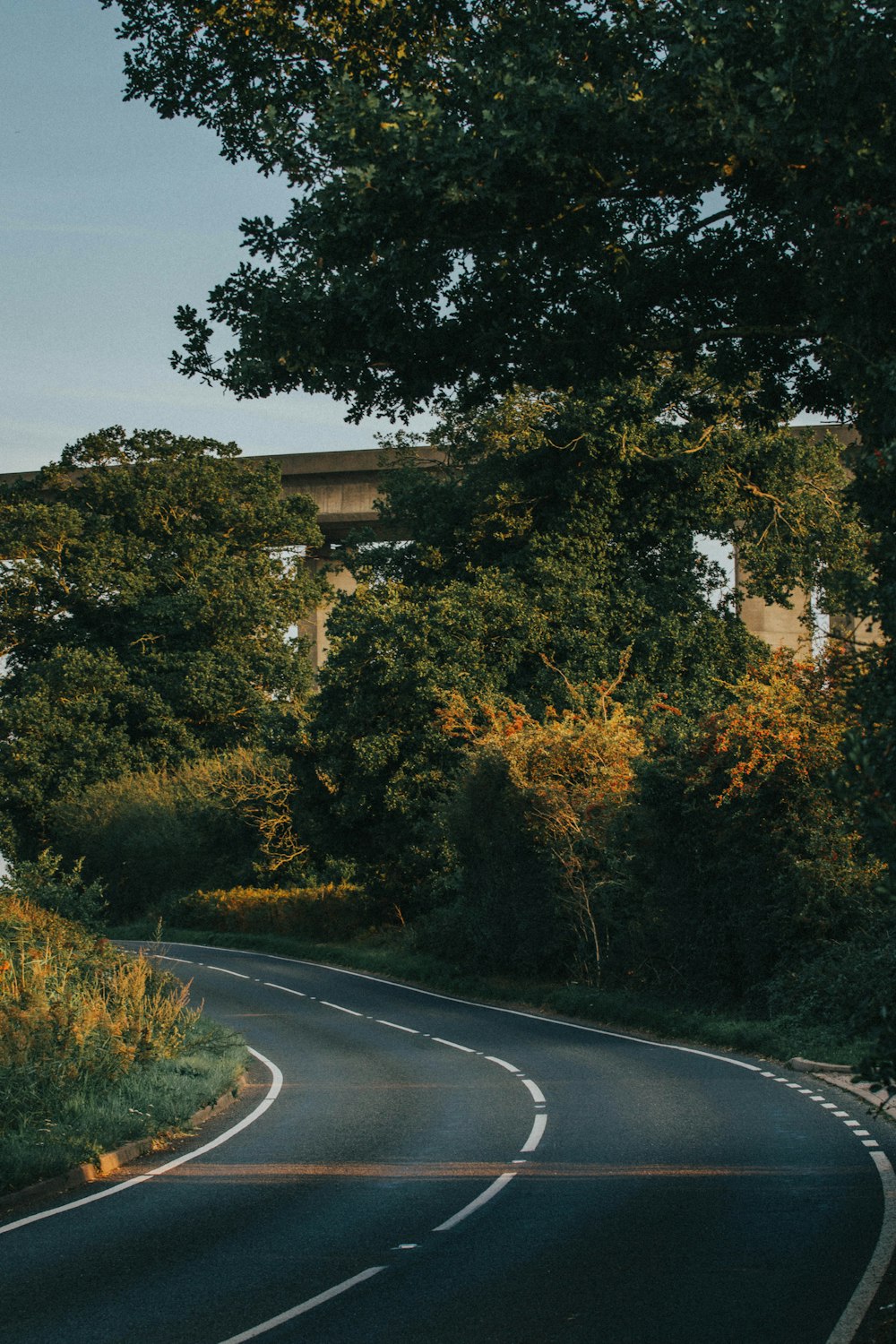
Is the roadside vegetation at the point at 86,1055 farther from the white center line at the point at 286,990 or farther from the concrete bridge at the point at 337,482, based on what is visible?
the concrete bridge at the point at 337,482

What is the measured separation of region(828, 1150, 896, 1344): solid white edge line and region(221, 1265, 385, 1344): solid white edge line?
120 inches

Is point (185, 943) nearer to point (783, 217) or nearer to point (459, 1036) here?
point (459, 1036)

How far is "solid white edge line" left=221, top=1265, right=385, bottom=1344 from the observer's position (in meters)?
8.29

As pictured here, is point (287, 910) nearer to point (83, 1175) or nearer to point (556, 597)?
point (556, 597)

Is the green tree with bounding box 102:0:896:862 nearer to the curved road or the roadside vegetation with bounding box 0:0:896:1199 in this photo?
the roadside vegetation with bounding box 0:0:896:1199

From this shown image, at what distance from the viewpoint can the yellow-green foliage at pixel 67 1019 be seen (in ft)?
51.1

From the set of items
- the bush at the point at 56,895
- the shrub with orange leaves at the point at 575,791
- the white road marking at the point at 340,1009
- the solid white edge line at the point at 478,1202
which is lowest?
the white road marking at the point at 340,1009

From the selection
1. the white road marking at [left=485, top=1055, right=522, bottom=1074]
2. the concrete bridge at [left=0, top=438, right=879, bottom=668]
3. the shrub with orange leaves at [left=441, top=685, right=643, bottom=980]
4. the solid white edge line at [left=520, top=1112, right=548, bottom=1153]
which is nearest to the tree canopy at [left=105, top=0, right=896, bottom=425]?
the solid white edge line at [left=520, top=1112, right=548, bottom=1153]

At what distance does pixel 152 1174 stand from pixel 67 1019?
3450 mm

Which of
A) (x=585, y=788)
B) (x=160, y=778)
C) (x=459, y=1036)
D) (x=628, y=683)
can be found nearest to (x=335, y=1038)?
(x=459, y=1036)

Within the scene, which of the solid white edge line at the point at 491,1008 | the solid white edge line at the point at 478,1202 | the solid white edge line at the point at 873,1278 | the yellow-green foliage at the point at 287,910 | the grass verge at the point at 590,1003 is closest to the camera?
the solid white edge line at the point at 873,1278

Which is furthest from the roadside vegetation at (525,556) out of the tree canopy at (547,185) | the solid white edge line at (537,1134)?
the solid white edge line at (537,1134)

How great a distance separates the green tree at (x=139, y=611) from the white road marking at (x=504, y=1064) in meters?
34.7

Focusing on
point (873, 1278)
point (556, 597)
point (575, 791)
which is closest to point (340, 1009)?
point (575, 791)
